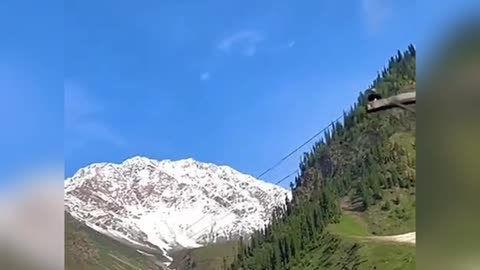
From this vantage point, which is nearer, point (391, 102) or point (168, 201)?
point (391, 102)

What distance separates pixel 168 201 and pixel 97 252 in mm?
407

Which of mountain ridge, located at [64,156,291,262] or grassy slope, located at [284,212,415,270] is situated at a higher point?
mountain ridge, located at [64,156,291,262]

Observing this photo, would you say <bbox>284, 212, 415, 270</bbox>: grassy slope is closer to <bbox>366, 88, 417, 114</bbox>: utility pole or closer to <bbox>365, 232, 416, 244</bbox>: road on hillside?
<bbox>365, 232, 416, 244</bbox>: road on hillside

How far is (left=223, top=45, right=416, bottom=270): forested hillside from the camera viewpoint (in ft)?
7.55

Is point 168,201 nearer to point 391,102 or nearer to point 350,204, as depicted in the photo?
point 350,204

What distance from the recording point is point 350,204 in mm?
2547

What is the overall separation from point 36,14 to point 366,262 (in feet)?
4.73

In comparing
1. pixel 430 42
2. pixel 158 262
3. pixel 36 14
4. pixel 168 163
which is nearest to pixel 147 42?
pixel 168 163

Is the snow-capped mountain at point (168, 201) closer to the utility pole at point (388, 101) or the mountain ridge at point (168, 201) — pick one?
the mountain ridge at point (168, 201)

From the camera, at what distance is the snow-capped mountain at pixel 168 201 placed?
9.34 ft

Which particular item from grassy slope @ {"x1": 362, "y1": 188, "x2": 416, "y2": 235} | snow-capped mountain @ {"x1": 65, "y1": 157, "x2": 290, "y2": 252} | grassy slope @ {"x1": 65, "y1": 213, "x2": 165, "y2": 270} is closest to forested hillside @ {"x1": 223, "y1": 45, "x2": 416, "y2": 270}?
grassy slope @ {"x1": 362, "y1": 188, "x2": 416, "y2": 235}

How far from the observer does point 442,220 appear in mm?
1474

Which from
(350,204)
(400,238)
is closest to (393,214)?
(400,238)

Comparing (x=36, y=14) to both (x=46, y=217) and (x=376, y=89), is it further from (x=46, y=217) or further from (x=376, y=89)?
(x=376, y=89)
